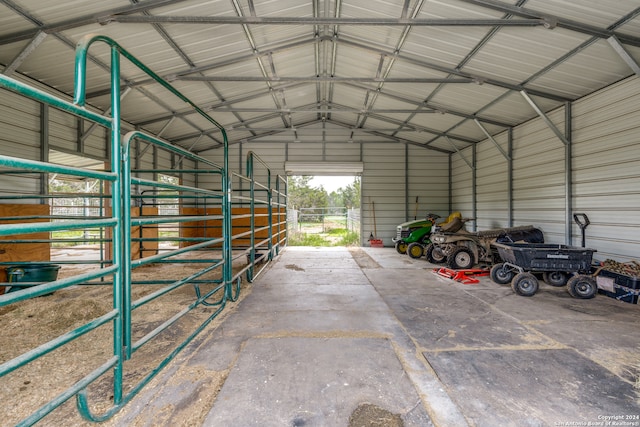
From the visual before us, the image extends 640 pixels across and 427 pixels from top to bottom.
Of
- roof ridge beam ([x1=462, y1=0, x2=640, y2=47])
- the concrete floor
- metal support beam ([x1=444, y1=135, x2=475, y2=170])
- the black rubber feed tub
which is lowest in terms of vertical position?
the concrete floor

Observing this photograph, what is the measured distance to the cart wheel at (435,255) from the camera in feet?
19.8

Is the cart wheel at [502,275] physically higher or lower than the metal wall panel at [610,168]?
lower

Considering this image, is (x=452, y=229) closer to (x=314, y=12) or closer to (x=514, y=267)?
(x=514, y=267)

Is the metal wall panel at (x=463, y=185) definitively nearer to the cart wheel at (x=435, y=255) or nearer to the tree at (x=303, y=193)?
the cart wheel at (x=435, y=255)

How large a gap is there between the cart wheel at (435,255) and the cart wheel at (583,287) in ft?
8.08

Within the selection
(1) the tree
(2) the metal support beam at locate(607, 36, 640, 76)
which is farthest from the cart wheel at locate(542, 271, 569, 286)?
(1) the tree

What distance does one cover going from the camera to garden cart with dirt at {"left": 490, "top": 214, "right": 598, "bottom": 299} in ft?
11.8

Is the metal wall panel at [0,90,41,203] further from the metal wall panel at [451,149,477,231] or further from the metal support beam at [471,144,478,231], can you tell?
the metal support beam at [471,144,478,231]

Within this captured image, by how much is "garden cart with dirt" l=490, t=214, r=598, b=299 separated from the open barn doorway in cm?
608

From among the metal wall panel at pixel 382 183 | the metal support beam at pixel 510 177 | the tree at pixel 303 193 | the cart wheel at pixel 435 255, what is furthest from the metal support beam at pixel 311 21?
the tree at pixel 303 193

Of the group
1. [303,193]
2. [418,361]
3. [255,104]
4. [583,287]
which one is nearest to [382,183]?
[255,104]

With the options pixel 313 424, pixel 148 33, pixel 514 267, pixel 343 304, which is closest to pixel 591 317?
pixel 514 267

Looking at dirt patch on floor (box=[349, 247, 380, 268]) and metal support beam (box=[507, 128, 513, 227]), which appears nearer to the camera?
dirt patch on floor (box=[349, 247, 380, 268])

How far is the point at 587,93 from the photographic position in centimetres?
481
